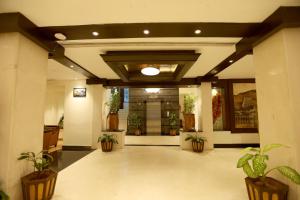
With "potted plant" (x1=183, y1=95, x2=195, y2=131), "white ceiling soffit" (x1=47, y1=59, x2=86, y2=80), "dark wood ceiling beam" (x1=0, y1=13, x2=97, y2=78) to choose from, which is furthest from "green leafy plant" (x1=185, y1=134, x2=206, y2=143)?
"dark wood ceiling beam" (x1=0, y1=13, x2=97, y2=78)

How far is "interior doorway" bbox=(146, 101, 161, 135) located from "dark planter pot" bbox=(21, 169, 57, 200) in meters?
9.26

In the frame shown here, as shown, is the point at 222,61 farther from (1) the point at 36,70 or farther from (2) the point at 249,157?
(1) the point at 36,70

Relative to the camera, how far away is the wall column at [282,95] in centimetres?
232

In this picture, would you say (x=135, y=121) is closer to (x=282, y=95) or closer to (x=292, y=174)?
(x=282, y=95)

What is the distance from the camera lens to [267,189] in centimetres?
222

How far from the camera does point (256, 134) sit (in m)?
7.20

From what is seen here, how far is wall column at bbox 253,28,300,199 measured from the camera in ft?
7.63

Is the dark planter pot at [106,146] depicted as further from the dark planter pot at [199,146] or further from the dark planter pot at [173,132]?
the dark planter pot at [173,132]

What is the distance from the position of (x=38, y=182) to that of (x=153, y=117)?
960cm

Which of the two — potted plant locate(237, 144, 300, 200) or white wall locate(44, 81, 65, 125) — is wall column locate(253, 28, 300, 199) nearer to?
potted plant locate(237, 144, 300, 200)

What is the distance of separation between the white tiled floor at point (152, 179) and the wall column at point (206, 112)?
121cm

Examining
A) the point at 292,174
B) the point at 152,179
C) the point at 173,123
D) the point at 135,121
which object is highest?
the point at 135,121

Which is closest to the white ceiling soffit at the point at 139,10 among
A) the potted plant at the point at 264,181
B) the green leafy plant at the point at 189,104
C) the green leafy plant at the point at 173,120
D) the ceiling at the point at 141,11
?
the ceiling at the point at 141,11

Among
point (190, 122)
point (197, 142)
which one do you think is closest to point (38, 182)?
point (197, 142)
